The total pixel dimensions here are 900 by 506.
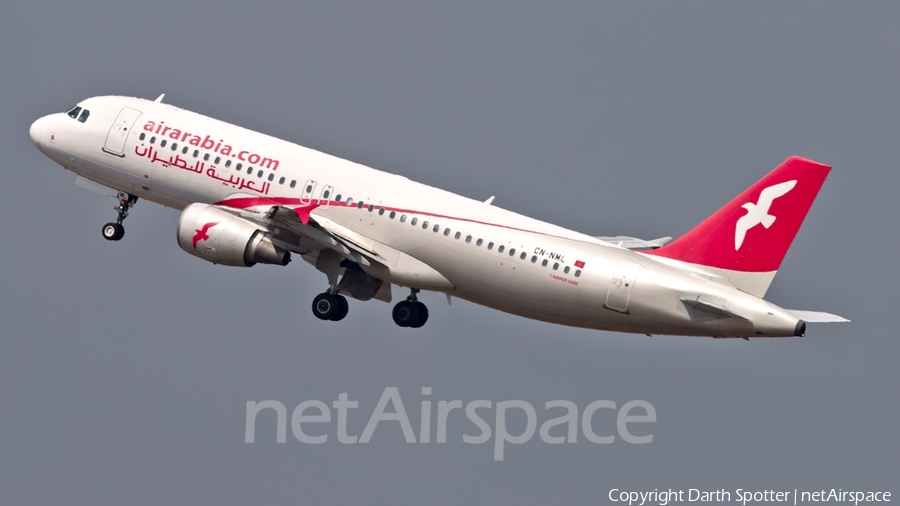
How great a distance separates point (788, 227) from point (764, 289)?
2.12m

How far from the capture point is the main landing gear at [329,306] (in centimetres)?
6650

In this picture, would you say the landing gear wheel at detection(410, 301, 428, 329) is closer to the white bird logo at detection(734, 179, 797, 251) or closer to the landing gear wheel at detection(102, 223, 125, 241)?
the landing gear wheel at detection(102, 223, 125, 241)

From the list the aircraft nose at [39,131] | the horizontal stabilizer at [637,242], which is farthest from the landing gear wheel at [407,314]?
the aircraft nose at [39,131]

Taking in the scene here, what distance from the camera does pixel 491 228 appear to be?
63.1 metres

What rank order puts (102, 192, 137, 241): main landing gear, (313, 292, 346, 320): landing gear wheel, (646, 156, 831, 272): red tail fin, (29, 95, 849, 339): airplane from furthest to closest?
(102, 192, 137, 241): main landing gear, (313, 292, 346, 320): landing gear wheel, (29, 95, 849, 339): airplane, (646, 156, 831, 272): red tail fin

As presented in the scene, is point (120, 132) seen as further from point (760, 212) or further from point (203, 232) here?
point (760, 212)

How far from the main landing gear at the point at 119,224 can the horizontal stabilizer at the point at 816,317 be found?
25.8 metres

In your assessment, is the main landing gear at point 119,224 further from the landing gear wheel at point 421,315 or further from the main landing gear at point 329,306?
the landing gear wheel at point 421,315

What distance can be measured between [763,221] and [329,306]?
1600 centimetres

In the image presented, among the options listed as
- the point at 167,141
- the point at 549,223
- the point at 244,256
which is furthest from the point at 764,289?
the point at 167,141

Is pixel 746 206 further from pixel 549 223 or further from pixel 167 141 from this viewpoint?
pixel 167 141

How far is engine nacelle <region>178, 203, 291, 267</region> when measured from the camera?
6378cm

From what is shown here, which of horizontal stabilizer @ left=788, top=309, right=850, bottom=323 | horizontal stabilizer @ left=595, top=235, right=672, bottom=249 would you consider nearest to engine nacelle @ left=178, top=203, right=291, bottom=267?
horizontal stabilizer @ left=595, top=235, right=672, bottom=249

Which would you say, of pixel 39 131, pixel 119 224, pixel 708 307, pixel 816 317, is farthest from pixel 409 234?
pixel 39 131
